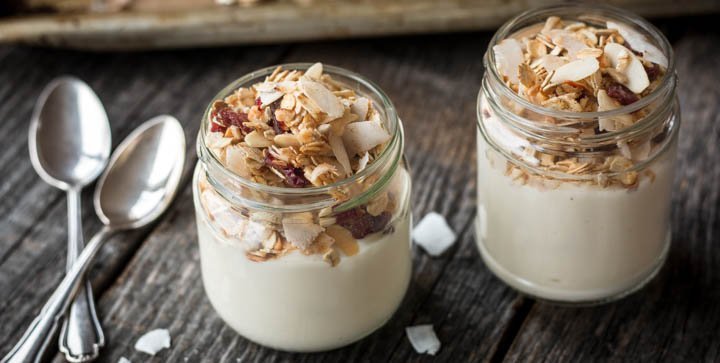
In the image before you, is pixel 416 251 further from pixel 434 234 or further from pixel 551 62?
pixel 551 62

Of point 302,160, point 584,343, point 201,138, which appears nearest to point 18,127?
point 201,138

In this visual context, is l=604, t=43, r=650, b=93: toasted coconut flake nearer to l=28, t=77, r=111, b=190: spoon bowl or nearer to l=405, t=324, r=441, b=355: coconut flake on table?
l=405, t=324, r=441, b=355: coconut flake on table

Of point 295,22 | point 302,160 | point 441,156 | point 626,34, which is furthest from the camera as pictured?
point 295,22

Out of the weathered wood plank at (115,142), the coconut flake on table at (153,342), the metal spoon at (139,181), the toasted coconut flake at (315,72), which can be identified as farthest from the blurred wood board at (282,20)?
the coconut flake on table at (153,342)

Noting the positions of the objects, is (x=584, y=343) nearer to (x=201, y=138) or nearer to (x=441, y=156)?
(x=441, y=156)

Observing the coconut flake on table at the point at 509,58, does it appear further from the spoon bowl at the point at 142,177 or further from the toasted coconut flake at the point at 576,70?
the spoon bowl at the point at 142,177

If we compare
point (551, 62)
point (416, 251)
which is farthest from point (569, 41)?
point (416, 251)
